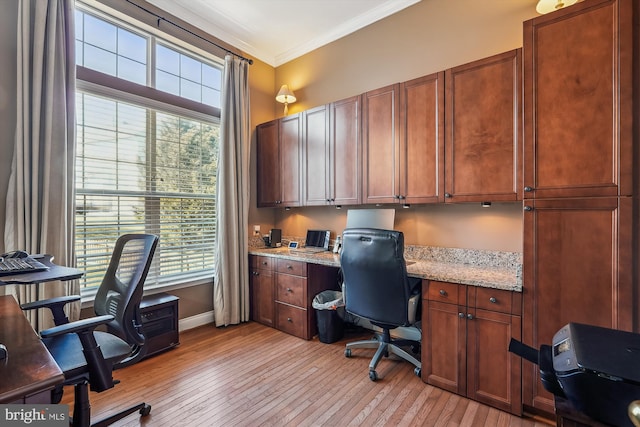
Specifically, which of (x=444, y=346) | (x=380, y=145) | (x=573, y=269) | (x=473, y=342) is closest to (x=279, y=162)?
(x=380, y=145)

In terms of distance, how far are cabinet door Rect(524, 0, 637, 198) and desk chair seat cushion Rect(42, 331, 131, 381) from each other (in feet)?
8.08

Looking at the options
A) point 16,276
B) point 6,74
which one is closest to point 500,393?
point 16,276

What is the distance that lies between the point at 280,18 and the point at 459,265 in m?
3.03

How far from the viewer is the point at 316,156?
3.17 m

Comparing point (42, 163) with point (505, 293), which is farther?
point (42, 163)

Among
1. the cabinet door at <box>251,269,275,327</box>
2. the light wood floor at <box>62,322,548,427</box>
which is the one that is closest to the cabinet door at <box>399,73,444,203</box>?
the light wood floor at <box>62,322,548,427</box>

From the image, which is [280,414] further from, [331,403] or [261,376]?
[261,376]

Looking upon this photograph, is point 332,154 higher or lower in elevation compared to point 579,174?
higher

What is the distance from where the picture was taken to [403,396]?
6.64 feet

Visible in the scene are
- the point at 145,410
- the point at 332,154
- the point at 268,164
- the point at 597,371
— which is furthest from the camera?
the point at 268,164

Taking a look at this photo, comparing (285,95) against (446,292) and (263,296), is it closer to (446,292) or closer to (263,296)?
(263,296)

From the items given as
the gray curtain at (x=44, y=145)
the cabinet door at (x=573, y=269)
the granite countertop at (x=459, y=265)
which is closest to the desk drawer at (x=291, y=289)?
the granite countertop at (x=459, y=265)

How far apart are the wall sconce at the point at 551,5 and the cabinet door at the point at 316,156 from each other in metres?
1.82

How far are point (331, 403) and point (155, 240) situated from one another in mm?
1516
